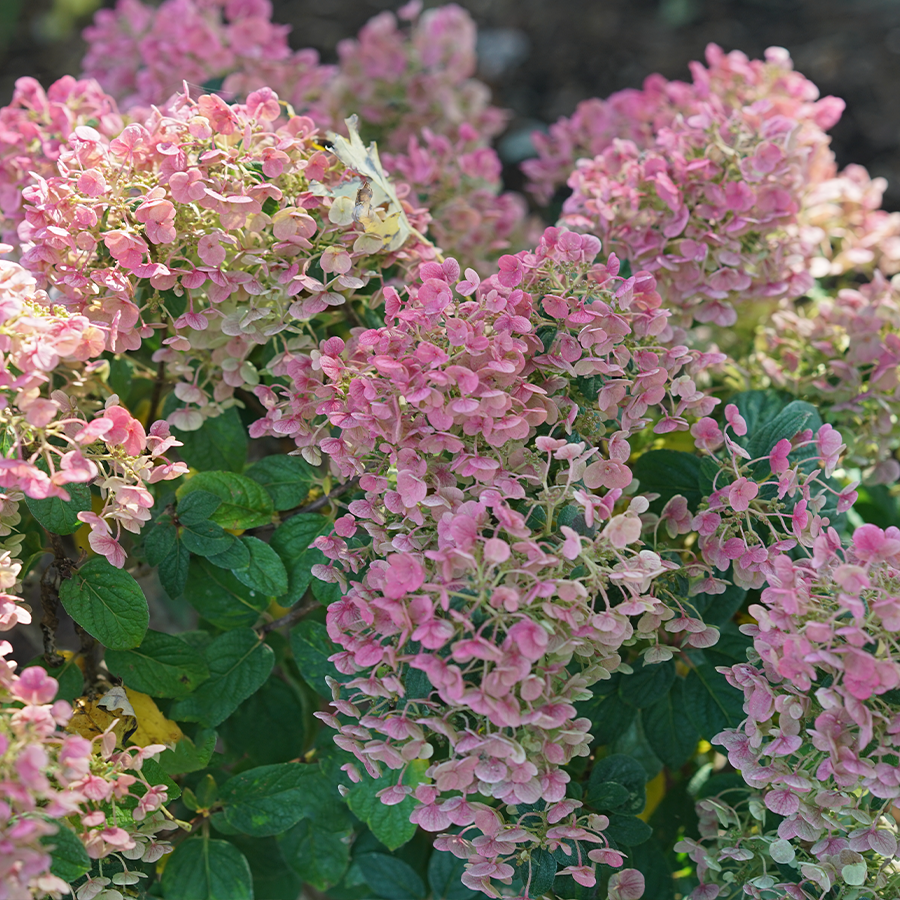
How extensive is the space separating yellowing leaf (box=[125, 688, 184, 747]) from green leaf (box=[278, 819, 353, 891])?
0.74 ft

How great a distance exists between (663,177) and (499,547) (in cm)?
62

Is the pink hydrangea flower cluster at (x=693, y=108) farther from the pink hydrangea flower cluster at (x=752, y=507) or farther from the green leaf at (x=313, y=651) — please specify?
the green leaf at (x=313, y=651)

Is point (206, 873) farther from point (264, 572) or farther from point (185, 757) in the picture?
point (264, 572)

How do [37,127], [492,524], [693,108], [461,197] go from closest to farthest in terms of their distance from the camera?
1. [492,524]
2. [37,127]
3. [693,108]
4. [461,197]

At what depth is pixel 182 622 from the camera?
61.4 inches

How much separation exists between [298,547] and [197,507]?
0.43 feet

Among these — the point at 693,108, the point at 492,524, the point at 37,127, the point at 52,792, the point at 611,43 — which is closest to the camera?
the point at 52,792

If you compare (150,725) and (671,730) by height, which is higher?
(671,730)

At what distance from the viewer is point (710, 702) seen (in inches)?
43.1

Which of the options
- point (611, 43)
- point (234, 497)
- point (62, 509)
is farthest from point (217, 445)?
point (611, 43)

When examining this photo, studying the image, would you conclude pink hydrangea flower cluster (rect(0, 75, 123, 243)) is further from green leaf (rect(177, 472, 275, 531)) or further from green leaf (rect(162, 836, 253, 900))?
green leaf (rect(162, 836, 253, 900))

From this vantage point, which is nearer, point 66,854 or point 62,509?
point 66,854

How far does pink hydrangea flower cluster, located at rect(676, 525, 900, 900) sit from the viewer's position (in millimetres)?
789


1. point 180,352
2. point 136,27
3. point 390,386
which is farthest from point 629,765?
point 136,27
